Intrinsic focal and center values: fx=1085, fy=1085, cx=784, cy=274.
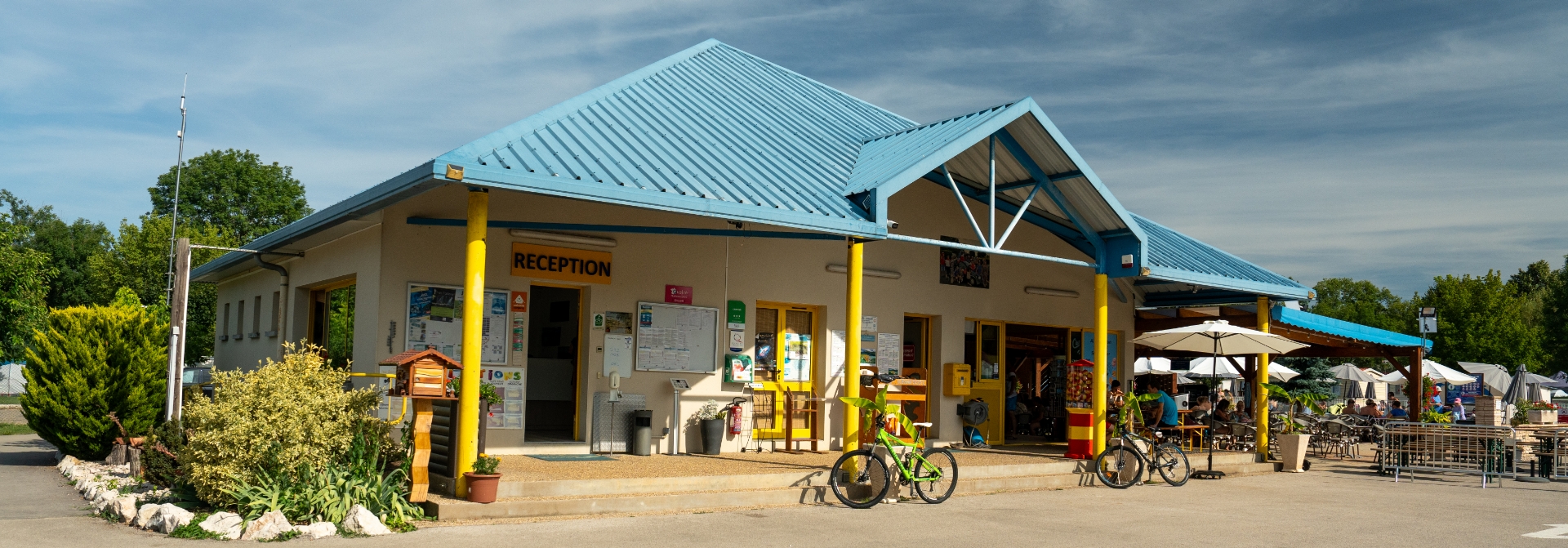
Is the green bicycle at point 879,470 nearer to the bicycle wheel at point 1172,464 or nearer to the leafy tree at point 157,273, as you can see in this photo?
the bicycle wheel at point 1172,464

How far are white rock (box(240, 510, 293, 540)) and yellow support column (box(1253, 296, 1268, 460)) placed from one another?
13451mm

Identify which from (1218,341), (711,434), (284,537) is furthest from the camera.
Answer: (1218,341)

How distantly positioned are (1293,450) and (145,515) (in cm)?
1470

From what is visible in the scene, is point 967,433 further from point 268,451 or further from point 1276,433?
point 268,451

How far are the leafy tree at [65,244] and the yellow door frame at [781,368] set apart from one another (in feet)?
152

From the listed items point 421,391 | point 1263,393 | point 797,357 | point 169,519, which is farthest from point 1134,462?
point 169,519

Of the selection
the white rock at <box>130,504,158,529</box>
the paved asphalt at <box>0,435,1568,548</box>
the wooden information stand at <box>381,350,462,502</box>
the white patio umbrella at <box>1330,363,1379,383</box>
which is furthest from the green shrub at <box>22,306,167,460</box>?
the white patio umbrella at <box>1330,363,1379,383</box>

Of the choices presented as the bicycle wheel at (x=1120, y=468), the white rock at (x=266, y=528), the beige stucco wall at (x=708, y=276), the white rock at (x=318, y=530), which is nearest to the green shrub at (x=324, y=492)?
the white rock at (x=318, y=530)

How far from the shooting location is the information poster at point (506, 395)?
11.9m

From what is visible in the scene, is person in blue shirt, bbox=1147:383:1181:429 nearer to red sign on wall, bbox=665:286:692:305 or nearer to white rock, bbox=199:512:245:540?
red sign on wall, bbox=665:286:692:305

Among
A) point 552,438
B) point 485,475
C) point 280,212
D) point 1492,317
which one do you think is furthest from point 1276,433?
point 280,212

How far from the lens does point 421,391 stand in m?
8.84

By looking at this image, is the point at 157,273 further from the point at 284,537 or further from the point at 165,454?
the point at 284,537

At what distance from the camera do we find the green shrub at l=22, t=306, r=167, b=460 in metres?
13.4
